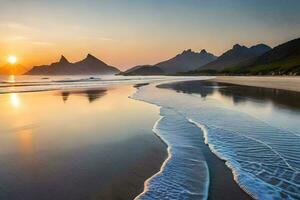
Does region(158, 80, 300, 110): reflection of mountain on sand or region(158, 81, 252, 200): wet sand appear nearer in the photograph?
region(158, 81, 252, 200): wet sand

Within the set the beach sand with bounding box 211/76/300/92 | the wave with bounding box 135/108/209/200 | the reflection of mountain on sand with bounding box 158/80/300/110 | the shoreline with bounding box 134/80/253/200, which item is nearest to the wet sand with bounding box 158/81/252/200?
the shoreline with bounding box 134/80/253/200

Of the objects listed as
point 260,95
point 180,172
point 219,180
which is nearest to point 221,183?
point 219,180

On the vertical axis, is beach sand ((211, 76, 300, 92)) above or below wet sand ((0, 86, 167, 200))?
below

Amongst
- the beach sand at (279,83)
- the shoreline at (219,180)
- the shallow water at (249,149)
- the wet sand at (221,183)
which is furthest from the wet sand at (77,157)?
the beach sand at (279,83)

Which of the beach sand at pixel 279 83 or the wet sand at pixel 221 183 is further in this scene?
the beach sand at pixel 279 83

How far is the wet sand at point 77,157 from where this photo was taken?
6.37 m

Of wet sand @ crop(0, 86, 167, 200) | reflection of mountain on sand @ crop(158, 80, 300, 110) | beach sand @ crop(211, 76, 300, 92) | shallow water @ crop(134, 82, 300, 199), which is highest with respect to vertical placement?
wet sand @ crop(0, 86, 167, 200)

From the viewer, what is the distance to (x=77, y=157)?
8797 millimetres

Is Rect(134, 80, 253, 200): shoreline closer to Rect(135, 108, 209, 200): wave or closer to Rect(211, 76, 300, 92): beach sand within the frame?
Rect(135, 108, 209, 200): wave

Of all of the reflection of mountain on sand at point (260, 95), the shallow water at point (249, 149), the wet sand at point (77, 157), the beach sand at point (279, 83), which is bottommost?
the beach sand at point (279, 83)

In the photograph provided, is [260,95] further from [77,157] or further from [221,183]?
[221,183]

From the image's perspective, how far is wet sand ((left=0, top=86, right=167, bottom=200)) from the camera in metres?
6.37

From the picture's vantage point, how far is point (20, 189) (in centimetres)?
639

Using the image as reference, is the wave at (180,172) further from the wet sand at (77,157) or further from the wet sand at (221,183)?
the wet sand at (77,157)
